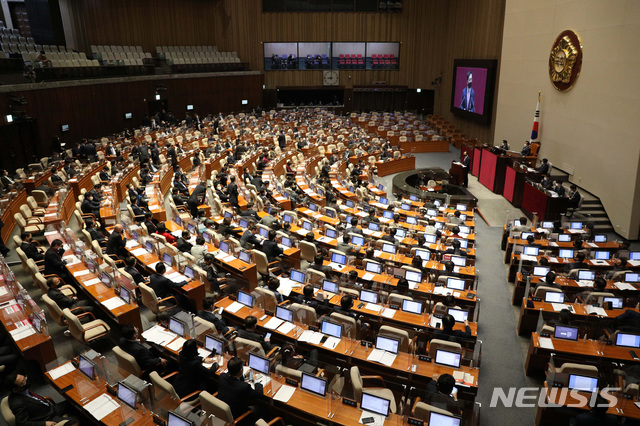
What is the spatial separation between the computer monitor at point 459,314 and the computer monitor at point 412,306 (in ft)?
1.76

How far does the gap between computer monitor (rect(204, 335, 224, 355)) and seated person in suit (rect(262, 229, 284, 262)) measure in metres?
3.84

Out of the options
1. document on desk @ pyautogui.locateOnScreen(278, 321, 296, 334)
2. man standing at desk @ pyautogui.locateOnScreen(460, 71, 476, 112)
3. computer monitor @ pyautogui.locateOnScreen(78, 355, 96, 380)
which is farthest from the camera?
man standing at desk @ pyautogui.locateOnScreen(460, 71, 476, 112)

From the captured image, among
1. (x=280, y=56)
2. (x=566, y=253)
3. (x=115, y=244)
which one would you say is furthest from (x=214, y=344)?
(x=280, y=56)

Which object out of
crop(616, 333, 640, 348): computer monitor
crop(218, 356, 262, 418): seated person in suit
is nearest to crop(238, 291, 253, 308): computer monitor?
crop(218, 356, 262, 418): seated person in suit

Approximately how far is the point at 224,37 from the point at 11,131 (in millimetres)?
21495

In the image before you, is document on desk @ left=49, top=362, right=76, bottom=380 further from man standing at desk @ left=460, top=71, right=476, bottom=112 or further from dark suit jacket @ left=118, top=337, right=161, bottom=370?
man standing at desk @ left=460, top=71, right=476, bottom=112

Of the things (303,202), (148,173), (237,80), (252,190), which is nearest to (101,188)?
(148,173)

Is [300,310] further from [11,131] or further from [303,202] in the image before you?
[11,131]

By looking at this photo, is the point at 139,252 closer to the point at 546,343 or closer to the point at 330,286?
the point at 330,286

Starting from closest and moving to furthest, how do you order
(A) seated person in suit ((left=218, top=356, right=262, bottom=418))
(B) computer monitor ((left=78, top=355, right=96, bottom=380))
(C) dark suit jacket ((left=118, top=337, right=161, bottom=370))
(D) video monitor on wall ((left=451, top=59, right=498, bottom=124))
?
(A) seated person in suit ((left=218, top=356, right=262, bottom=418)), (B) computer monitor ((left=78, top=355, right=96, bottom=380)), (C) dark suit jacket ((left=118, top=337, right=161, bottom=370)), (D) video monitor on wall ((left=451, top=59, right=498, bottom=124))

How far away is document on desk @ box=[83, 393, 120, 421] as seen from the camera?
18.5ft

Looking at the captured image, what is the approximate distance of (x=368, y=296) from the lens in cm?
864

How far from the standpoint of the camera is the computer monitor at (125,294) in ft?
26.8

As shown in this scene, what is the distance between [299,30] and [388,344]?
33459 mm
